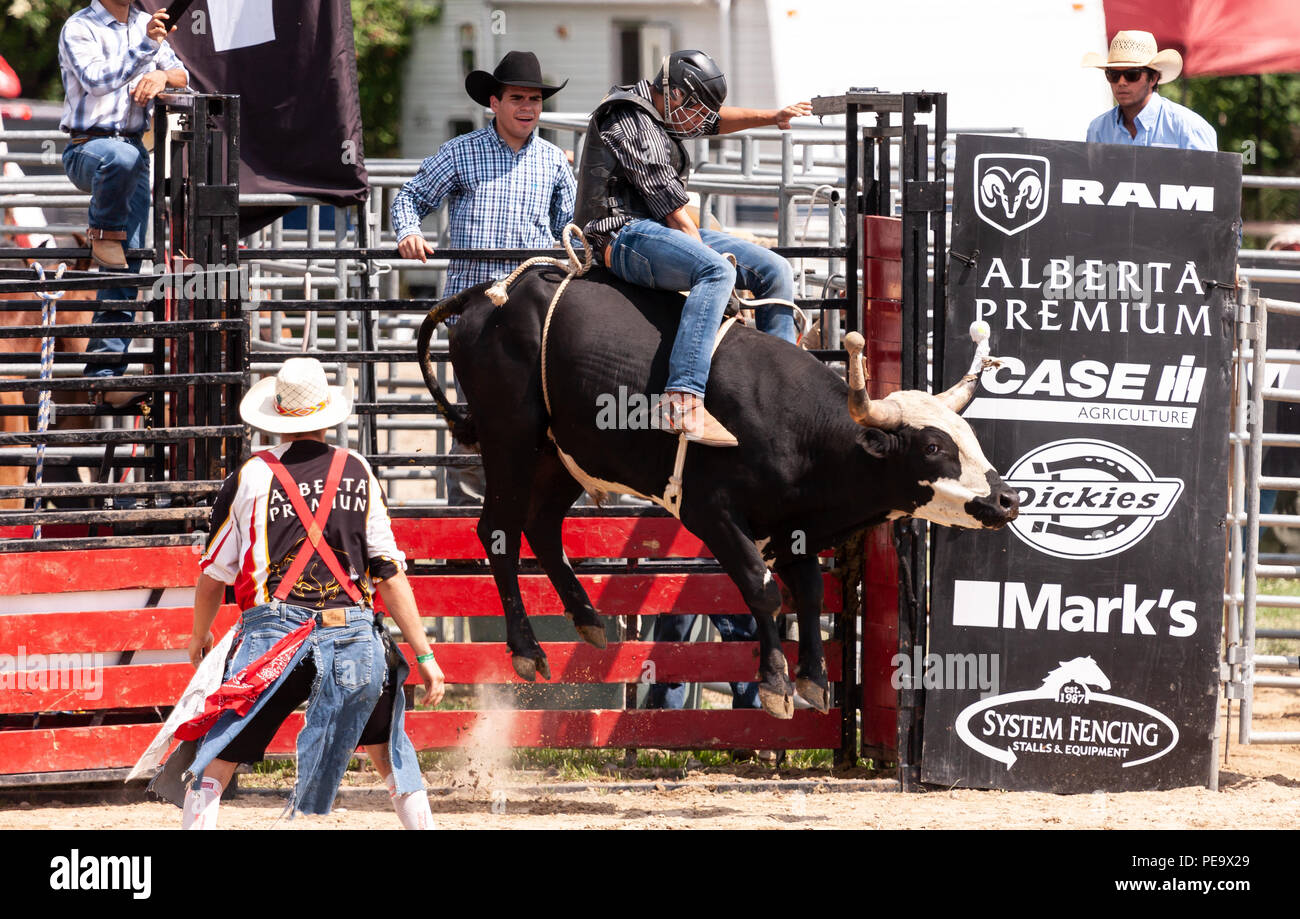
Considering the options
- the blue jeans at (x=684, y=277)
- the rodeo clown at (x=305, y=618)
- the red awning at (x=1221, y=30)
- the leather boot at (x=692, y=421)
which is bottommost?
the rodeo clown at (x=305, y=618)

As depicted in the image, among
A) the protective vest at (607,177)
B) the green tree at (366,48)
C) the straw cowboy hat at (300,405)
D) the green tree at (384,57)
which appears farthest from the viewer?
the green tree at (384,57)

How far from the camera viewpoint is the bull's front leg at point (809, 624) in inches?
281

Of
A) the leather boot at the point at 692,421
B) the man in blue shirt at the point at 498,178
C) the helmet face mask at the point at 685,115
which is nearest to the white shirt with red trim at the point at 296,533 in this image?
the leather boot at the point at 692,421

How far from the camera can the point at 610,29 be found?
21.4 m

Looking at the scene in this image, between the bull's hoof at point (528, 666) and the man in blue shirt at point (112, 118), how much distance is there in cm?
281

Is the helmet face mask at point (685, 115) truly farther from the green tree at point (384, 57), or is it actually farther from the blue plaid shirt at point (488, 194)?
the green tree at point (384, 57)

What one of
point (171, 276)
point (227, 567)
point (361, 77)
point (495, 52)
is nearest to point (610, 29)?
point (495, 52)

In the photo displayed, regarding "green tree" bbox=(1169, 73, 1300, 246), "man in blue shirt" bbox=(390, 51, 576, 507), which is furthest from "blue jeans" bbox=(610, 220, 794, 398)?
"green tree" bbox=(1169, 73, 1300, 246)

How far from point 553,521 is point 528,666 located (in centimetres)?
71

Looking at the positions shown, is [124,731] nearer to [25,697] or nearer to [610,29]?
[25,697]

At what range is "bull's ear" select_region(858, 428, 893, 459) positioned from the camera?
6969 mm

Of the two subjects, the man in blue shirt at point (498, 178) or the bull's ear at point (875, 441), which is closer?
the bull's ear at point (875, 441)

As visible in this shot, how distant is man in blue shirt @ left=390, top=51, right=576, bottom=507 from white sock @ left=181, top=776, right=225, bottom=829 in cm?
328

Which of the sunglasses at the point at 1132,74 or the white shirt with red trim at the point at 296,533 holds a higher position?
the sunglasses at the point at 1132,74
